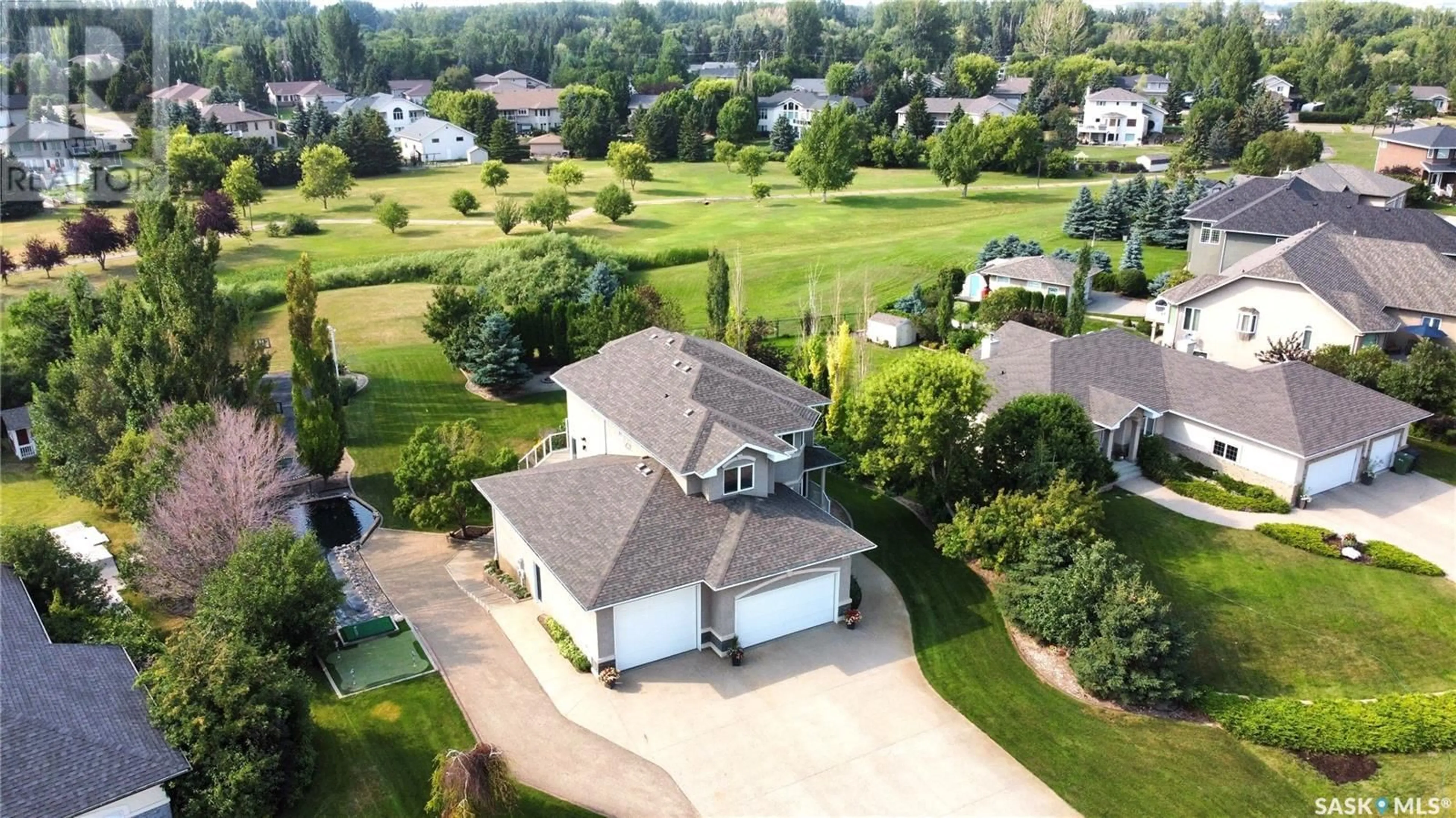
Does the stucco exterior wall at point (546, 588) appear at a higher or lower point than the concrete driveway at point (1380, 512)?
lower

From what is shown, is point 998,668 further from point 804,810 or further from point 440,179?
point 440,179

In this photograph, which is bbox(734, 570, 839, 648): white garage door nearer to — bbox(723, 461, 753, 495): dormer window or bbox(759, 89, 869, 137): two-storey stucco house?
bbox(723, 461, 753, 495): dormer window

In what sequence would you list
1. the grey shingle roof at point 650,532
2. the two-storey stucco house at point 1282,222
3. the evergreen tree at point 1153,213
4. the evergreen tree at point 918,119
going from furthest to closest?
the evergreen tree at point 918,119
the evergreen tree at point 1153,213
the two-storey stucco house at point 1282,222
the grey shingle roof at point 650,532

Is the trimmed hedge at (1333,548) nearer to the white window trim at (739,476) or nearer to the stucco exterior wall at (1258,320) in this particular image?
the stucco exterior wall at (1258,320)

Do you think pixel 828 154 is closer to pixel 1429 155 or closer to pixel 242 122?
pixel 1429 155

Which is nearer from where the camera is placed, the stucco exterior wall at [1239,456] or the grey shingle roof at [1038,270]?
the stucco exterior wall at [1239,456]

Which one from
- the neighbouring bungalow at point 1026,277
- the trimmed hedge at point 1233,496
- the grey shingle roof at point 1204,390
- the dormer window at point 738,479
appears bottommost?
the trimmed hedge at point 1233,496

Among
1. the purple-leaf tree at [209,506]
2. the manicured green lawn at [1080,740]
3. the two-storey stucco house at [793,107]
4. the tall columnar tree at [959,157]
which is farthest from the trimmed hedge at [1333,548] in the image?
the two-storey stucco house at [793,107]
